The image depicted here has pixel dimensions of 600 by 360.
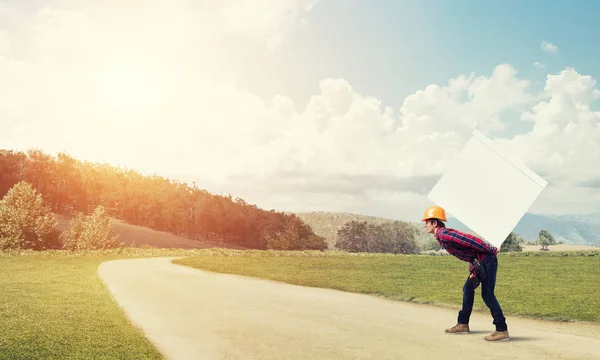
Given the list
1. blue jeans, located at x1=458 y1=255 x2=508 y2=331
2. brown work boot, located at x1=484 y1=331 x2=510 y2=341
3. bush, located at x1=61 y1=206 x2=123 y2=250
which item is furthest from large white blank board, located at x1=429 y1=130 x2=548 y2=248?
bush, located at x1=61 y1=206 x2=123 y2=250

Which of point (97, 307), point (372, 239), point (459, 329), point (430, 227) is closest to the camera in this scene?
point (430, 227)

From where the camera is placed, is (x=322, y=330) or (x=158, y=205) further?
(x=158, y=205)

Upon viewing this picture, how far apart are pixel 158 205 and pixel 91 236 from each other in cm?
4526

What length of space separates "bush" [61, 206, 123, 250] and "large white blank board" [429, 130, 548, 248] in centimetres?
5645

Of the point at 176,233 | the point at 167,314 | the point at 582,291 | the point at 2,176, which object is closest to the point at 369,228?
the point at 176,233

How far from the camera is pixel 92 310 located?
13.6 metres

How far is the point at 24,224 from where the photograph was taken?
5541 centimetres

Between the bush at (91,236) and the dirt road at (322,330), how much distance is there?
43.7 meters

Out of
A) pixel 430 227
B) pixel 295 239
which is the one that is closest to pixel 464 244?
pixel 430 227

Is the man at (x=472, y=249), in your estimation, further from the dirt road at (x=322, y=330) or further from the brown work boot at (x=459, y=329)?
the dirt road at (x=322, y=330)

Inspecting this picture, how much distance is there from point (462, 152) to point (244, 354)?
4.99 metres

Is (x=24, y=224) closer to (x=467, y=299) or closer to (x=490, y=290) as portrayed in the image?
(x=467, y=299)

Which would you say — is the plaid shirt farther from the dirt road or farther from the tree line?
the tree line

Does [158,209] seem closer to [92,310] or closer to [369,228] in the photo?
[369,228]
